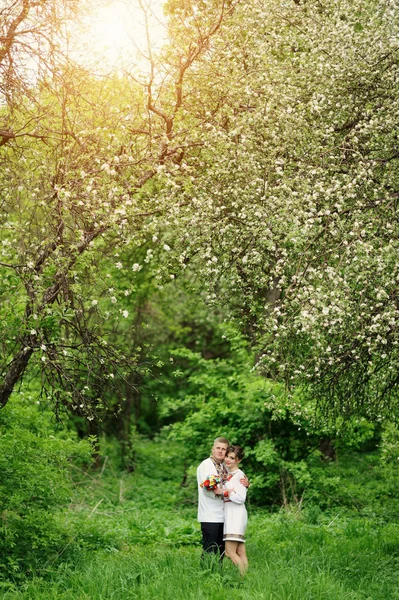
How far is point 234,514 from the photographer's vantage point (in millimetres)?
9766

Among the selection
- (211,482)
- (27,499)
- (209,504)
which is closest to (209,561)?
(209,504)

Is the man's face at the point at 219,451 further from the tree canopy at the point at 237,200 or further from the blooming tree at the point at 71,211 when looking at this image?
the blooming tree at the point at 71,211

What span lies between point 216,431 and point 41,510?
8167mm

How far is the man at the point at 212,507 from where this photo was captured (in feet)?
31.9

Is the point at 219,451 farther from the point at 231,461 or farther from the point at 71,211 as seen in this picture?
the point at 71,211

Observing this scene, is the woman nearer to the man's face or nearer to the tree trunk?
the man's face

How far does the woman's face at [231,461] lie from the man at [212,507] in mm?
110

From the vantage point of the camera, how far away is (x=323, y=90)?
35.7 ft

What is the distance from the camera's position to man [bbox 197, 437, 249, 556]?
9.73 metres

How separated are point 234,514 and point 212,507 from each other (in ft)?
0.97

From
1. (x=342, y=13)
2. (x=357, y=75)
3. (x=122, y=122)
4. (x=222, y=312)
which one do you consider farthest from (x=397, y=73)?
(x=222, y=312)

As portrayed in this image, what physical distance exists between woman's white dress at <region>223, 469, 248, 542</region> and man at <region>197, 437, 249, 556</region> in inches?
2.9

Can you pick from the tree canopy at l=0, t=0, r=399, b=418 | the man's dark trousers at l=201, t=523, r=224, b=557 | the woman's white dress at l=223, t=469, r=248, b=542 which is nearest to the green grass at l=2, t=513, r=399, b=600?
the man's dark trousers at l=201, t=523, r=224, b=557

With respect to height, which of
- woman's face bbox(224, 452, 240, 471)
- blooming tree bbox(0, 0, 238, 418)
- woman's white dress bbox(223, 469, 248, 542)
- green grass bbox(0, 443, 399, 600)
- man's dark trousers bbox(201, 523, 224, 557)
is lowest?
green grass bbox(0, 443, 399, 600)
